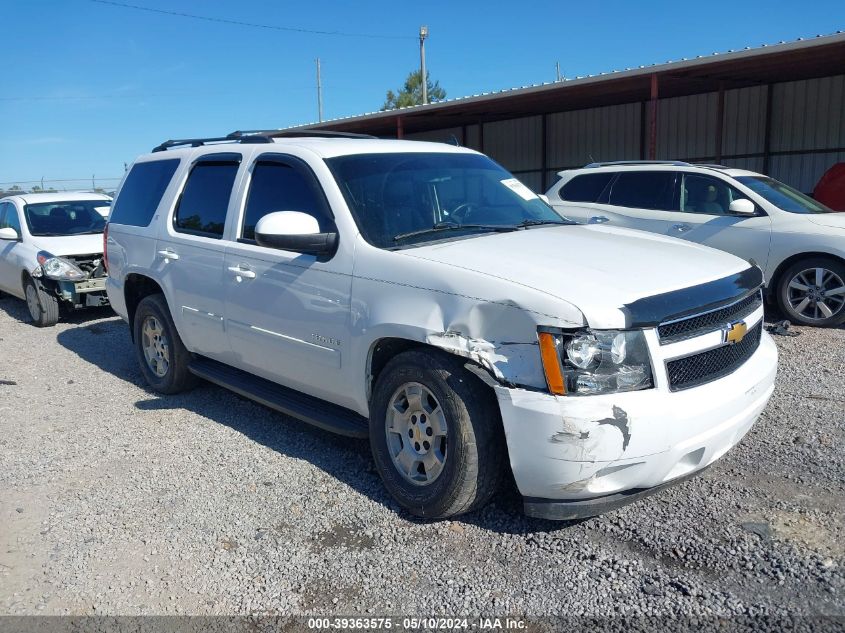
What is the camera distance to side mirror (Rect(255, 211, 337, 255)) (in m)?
3.96

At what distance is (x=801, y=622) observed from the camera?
2803 mm

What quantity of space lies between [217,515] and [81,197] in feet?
27.8

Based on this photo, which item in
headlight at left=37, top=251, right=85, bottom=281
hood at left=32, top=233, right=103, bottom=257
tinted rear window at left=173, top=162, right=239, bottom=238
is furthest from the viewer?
hood at left=32, top=233, right=103, bottom=257

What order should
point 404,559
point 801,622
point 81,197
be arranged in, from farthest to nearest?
point 81,197, point 404,559, point 801,622

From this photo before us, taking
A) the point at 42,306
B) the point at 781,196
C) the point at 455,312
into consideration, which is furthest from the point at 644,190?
the point at 42,306

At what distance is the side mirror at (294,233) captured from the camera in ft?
13.0

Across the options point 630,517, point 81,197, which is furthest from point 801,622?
point 81,197

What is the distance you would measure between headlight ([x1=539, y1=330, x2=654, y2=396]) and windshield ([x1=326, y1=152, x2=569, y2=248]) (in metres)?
1.21

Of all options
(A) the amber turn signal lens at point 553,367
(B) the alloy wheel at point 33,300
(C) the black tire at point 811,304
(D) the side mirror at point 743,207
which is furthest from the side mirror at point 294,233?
(B) the alloy wheel at point 33,300

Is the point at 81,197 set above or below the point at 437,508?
above

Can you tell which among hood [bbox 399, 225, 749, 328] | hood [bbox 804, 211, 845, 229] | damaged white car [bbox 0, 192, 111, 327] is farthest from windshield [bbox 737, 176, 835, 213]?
damaged white car [bbox 0, 192, 111, 327]

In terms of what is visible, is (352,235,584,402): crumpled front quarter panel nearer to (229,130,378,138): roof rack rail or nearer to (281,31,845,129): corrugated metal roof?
(229,130,378,138): roof rack rail

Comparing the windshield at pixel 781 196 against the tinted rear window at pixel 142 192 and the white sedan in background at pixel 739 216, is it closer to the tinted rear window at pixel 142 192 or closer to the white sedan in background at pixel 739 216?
the white sedan in background at pixel 739 216

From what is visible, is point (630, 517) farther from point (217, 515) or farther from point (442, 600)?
point (217, 515)
